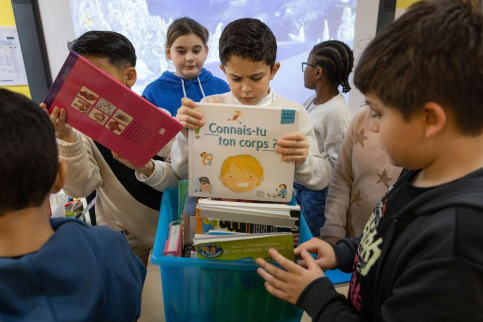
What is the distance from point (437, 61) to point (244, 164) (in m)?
0.48

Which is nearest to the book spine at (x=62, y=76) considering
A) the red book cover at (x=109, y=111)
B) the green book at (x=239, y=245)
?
the red book cover at (x=109, y=111)

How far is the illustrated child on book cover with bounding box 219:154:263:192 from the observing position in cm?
82

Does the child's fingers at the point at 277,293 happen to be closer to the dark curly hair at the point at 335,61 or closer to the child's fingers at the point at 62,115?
the child's fingers at the point at 62,115

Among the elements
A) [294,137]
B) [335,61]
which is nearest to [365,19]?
[335,61]

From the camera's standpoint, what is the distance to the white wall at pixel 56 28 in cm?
190

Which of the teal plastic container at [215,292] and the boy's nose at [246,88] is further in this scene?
the boy's nose at [246,88]

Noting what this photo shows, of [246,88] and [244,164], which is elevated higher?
[246,88]

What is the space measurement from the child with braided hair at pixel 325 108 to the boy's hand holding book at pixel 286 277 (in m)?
0.92

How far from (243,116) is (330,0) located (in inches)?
72.4

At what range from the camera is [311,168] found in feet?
3.06

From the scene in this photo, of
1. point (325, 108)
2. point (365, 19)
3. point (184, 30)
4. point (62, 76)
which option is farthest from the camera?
point (365, 19)

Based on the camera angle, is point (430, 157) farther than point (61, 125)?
No

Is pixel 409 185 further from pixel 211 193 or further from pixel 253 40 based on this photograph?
pixel 253 40

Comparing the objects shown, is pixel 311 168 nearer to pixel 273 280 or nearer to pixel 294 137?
pixel 294 137
